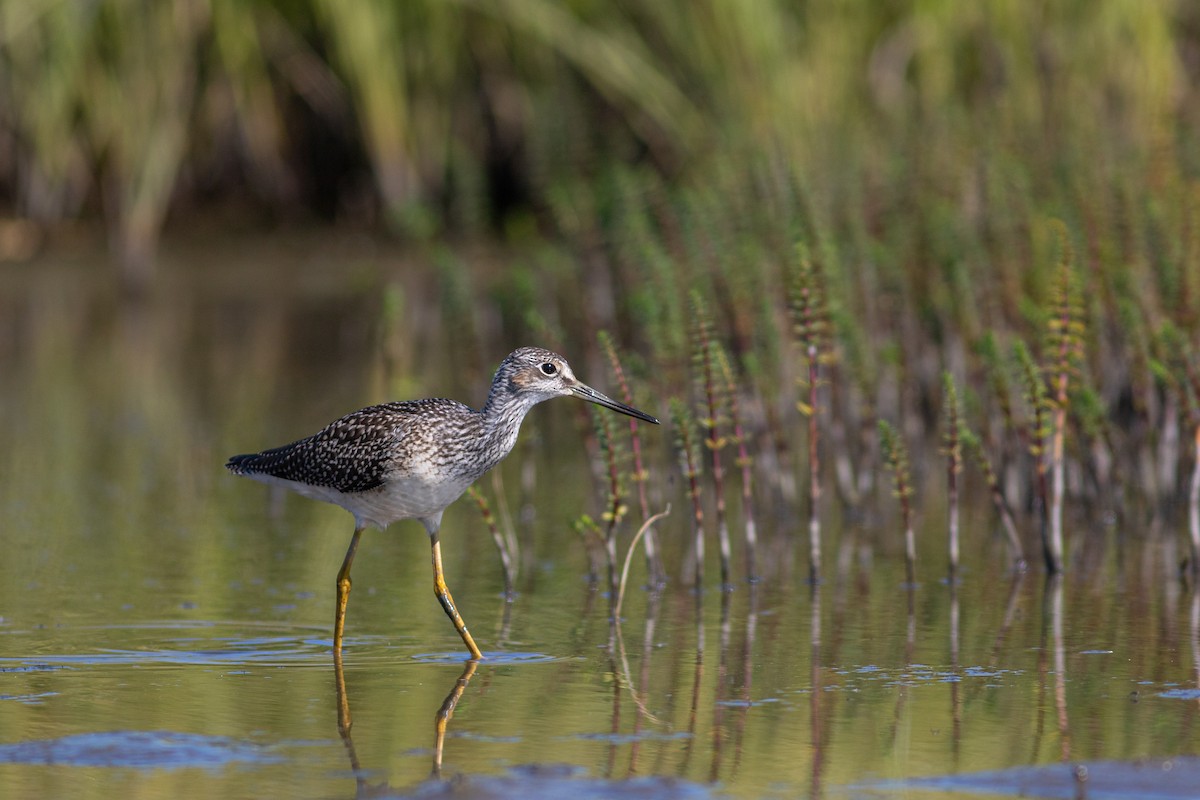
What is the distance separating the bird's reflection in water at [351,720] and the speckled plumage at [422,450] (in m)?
0.39

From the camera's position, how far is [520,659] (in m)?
6.34

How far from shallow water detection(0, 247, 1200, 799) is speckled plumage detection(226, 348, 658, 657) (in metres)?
0.42

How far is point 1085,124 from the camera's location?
407 inches

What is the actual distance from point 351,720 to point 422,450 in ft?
4.46

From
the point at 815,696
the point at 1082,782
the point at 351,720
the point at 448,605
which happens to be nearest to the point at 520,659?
the point at 448,605

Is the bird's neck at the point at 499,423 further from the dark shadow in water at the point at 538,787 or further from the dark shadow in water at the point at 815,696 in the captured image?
the dark shadow in water at the point at 538,787

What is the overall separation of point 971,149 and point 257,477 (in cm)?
496

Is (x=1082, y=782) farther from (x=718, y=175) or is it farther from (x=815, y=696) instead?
(x=718, y=175)

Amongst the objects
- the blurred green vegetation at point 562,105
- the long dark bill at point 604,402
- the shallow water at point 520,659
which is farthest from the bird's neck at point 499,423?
the blurred green vegetation at point 562,105

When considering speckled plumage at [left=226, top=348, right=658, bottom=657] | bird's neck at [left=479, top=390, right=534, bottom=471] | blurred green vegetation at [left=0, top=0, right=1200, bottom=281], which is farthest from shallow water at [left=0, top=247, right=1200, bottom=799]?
blurred green vegetation at [left=0, top=0, right=1200, bottom=281]

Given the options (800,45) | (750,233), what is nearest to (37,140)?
(800,45)

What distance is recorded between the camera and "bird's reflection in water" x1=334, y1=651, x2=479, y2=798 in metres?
4.92

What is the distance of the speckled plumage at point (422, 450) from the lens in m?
6.71

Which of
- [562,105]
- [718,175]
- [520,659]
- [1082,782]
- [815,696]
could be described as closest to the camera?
[1082,782]
